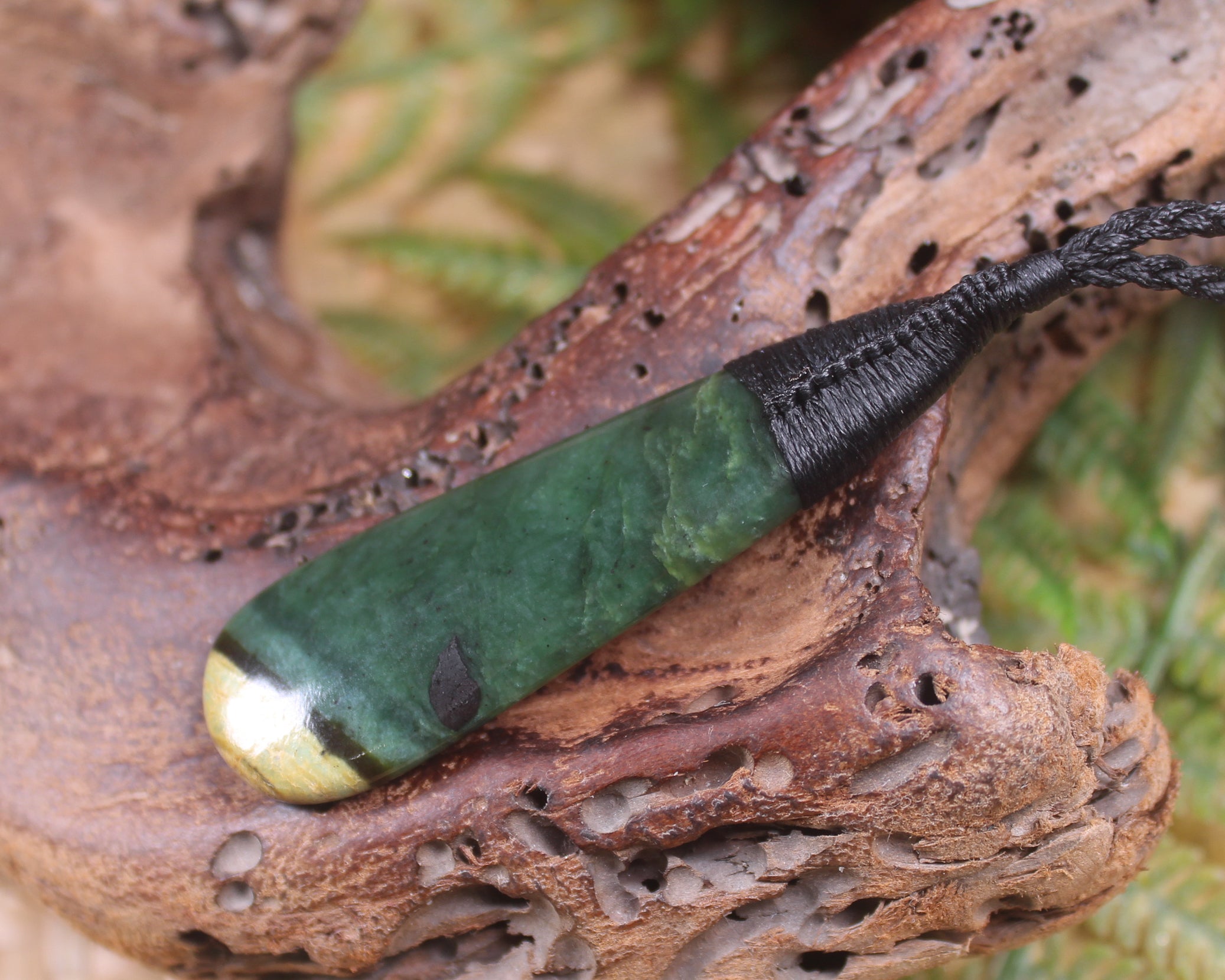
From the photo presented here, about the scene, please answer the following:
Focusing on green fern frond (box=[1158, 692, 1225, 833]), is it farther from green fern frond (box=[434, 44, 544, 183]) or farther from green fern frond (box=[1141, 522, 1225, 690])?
green fern frond (box=[434, 44, 544, 183])

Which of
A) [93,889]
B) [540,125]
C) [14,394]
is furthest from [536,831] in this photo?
[540,125]

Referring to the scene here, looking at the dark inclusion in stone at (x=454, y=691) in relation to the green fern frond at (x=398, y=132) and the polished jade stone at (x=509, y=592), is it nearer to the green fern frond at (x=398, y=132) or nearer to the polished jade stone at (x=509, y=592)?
the polished jade stone at (x=509, y=592)

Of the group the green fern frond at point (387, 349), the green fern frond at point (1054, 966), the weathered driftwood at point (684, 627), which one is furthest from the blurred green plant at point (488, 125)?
the green fern frond at point (1054, 966)

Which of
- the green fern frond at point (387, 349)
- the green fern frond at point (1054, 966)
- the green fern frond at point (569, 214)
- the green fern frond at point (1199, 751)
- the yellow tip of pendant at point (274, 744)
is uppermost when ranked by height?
the green fern frond at point (569, 214)

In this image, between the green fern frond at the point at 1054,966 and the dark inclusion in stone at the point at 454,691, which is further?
the green fern frond at the point at 1054,966

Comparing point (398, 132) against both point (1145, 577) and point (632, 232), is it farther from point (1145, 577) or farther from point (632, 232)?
point (1145, 577)

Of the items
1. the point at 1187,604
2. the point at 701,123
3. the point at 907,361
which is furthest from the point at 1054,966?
the point at 701,123

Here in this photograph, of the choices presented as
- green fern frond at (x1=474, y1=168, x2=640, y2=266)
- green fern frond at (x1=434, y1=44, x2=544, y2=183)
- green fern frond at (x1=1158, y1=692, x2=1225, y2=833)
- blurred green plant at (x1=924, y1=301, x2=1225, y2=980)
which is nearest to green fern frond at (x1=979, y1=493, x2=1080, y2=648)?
blurred green plant at (x1=924, y1=301, x2=1225, y2=980)
